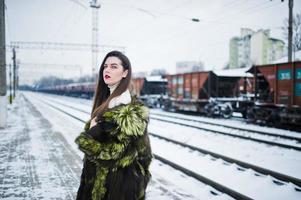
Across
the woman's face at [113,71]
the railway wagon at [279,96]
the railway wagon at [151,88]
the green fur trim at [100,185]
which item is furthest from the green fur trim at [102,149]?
the railway wagon at [151,88]

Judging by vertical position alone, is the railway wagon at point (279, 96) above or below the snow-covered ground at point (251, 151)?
above

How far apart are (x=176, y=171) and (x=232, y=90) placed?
13.9 meters

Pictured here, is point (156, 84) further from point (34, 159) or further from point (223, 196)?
point (223, 196)

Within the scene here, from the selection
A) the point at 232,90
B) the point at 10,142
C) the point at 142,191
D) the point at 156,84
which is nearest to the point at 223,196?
the point at 142,191

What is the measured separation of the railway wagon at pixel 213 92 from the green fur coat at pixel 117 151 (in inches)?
594

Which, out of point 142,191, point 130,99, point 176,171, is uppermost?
point 130,99

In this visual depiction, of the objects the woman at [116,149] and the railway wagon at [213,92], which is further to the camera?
the railway wagon at [213,92]

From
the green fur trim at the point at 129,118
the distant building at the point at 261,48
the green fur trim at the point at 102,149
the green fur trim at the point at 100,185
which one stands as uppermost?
the distant building at the point at 261,48

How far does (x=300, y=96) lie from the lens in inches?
Result: 471

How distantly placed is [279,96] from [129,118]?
12647 millimetres

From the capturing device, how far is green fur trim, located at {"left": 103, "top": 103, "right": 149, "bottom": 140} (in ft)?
6.33

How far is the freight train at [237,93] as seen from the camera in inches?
489

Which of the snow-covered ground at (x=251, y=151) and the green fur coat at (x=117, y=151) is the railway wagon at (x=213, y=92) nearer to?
the snow-covered ground at (x=251, y=151)

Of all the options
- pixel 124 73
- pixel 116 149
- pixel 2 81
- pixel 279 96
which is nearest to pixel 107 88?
pixel 124 73
